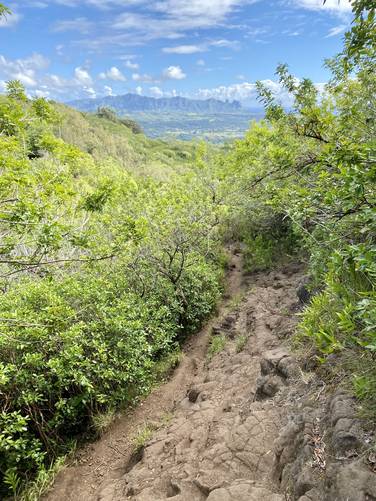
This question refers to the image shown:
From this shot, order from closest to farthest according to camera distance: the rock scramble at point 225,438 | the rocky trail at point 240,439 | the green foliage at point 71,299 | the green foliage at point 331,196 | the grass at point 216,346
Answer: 1. the green foliage at point 331,196
2. the rocky trail at point 240,439
3. the rock scramble at point 225,438
4. the green foliage at point 71,299
5. the grass at point 216,346

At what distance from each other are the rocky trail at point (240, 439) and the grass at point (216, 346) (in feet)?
0.16

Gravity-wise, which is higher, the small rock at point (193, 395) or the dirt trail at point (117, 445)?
the small rock at point (193, 395)

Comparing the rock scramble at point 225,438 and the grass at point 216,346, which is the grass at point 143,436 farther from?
the grass at point 216,346

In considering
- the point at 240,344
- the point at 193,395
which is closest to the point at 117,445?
the point at 193,395

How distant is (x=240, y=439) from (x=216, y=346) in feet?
16.7

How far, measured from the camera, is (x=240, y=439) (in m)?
4.79

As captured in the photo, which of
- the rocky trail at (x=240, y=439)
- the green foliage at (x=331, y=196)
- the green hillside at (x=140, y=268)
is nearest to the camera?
the green foliage at (x=331, y=196)

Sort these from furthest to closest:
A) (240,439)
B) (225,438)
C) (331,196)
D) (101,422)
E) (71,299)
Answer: (71,299)
(101,422)
(225,438)
(240,439)
(331,196)

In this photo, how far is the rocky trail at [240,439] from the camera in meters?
3.38

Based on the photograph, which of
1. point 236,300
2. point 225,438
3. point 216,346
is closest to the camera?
point 225,438

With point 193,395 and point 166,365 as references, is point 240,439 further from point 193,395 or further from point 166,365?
point 166,365

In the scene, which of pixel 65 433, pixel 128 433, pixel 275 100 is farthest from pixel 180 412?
pixel 275 100

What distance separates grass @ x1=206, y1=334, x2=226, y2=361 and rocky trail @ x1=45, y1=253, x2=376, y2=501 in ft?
0.16

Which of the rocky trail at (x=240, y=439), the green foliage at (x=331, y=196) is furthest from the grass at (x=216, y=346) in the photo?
the green foliage at (x=331, y=196)
